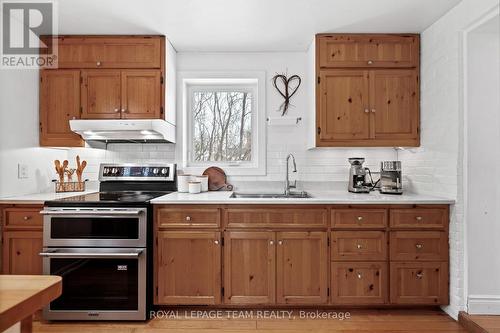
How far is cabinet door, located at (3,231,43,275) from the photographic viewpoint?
2.59m

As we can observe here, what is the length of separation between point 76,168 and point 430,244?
3.31 meters

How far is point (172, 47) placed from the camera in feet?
10.5

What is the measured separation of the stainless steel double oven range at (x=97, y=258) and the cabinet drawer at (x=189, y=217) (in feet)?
0.48

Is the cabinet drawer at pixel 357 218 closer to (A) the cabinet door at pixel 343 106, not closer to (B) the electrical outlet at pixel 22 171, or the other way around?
(A) the cabinet door at pixel 343 106

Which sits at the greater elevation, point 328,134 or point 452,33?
point 452,33

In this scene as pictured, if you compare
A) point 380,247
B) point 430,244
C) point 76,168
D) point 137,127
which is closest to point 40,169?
point 76,168

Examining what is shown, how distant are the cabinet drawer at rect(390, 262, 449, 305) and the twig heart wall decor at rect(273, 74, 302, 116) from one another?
1752mm

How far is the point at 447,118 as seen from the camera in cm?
261

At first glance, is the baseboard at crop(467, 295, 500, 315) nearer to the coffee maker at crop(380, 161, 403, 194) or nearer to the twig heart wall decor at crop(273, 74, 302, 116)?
the coffee maker at crop(380, 161, 403, 194)

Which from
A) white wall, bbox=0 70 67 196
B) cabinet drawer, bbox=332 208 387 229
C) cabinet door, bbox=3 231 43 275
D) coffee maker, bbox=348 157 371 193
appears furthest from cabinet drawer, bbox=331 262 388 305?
white wall, bbox=0 70 67 196

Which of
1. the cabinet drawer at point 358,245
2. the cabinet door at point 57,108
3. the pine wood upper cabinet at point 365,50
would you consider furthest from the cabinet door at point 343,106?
the cabinet door at point 57,108

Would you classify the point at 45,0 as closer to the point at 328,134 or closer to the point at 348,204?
the point at 328,134

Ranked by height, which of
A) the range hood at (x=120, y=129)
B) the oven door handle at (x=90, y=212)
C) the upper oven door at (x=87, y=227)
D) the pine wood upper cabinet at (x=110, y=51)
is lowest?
the upper oven door at (x=87, y=227)

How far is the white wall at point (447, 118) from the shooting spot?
8.16 feet
